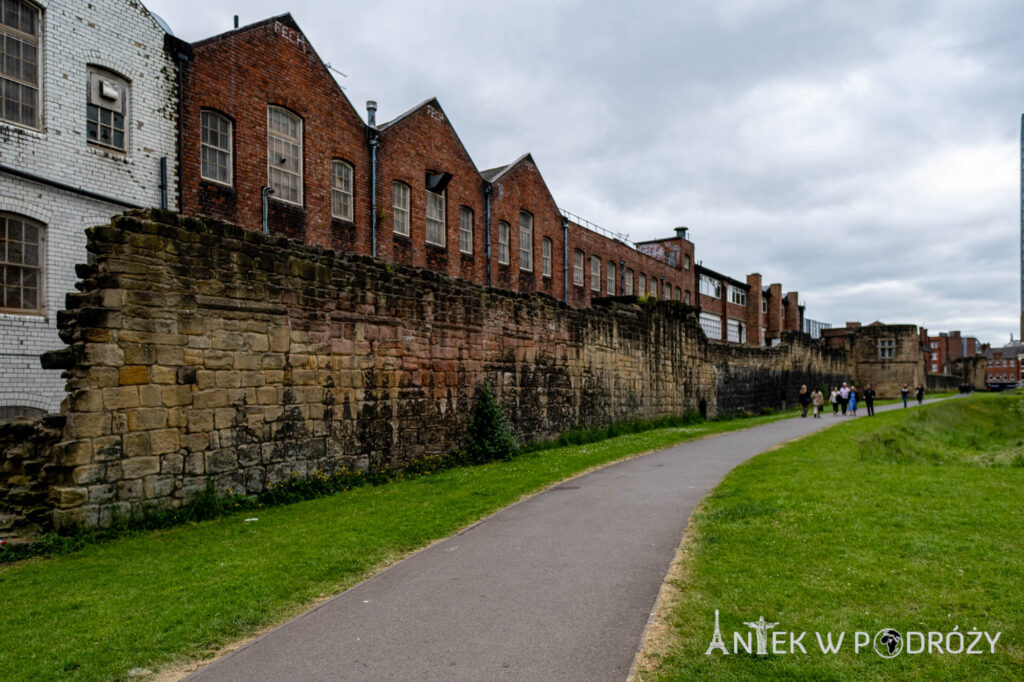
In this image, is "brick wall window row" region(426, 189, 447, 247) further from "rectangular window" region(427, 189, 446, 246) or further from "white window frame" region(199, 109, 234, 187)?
"white window frame" region(199, 109, 234, 187)

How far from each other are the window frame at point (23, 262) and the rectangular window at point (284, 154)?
6.81 meters

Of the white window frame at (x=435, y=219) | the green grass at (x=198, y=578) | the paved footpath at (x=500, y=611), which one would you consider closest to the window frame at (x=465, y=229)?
the white window frame at (x=435, y=219)

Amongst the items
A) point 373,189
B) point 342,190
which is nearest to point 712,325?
point 373,189

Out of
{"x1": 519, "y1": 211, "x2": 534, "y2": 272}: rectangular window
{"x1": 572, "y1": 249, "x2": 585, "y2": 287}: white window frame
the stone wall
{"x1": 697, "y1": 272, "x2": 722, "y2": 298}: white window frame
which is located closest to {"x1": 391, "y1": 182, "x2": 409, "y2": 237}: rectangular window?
{"x1": 519, "y1": 211, "x2": 534, "y2": 272}: rectangular window

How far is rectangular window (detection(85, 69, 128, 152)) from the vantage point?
15.5m

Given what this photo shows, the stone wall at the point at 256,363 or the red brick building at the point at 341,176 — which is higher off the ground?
the red brick building at the point at 341,176

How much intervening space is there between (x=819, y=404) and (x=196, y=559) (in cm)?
3154

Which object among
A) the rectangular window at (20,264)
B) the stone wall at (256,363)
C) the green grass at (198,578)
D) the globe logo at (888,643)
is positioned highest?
the rectangular window at (20,264)

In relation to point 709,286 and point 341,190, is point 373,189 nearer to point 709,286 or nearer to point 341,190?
point 341,190

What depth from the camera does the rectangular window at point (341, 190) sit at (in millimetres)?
22219

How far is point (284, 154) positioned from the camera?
2062 centimetres

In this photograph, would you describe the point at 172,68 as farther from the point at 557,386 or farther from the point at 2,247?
the point at 557,386

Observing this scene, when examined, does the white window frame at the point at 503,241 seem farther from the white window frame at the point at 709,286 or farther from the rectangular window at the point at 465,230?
the white window frame at the point at 709,286

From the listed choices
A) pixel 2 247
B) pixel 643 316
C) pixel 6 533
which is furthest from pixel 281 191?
pixel 6 533
